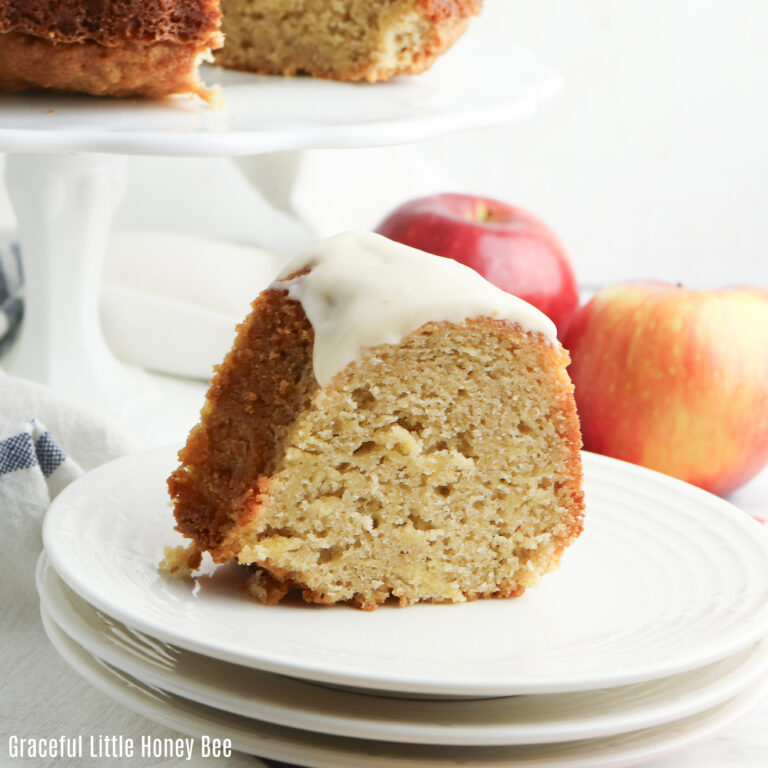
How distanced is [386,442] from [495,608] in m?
0.18

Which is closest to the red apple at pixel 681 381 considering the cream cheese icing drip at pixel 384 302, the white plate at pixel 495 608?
the white plate at pixel 495 608

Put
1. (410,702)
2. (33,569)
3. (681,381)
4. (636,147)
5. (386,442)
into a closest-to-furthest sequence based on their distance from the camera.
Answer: (410,702) < (386,442) < (33,569) < (681,381) < (636,147)

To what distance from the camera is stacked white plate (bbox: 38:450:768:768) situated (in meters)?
0.85

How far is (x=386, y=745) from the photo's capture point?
0.90m

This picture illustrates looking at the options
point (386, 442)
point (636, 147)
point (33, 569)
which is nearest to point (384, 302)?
point (386, 442)

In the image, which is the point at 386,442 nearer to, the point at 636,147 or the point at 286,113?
the point at 286,113

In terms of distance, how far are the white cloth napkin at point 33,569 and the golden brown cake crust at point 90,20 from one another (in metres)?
0.41

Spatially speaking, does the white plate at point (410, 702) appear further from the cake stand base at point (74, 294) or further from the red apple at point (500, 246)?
the red apple at point (500, 246)

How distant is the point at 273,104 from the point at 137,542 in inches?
27.1

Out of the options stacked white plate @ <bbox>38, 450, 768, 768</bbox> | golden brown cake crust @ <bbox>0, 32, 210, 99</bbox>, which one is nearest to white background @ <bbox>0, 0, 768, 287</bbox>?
golden brown cake crust @ <bbox>0, 32, 210, 99</bbox>

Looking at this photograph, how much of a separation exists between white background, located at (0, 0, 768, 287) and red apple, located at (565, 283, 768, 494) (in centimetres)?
141

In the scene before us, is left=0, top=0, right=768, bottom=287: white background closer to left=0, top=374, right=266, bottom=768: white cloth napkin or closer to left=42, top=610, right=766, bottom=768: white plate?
left=0, top=374, right=266, bottom=768: white cloth napkin

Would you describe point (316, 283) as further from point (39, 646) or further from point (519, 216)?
point (519, 216)

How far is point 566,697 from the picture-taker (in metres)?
0.90
